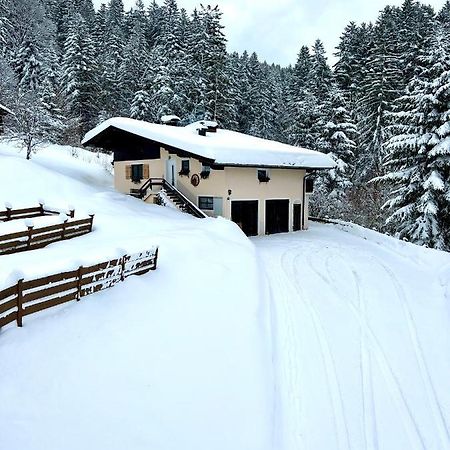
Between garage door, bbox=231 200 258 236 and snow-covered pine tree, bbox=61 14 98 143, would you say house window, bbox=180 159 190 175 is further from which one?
snow-covered pine tree, bbox=61 14 98 143

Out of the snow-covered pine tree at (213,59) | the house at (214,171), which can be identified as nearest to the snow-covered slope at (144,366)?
the house at (214,171)

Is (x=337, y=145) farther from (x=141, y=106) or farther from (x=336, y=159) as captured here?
(x=141, y=106)

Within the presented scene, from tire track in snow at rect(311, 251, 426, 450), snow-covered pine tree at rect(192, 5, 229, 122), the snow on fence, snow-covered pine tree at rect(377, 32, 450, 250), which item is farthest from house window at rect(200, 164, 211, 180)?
snow-covered pine tree at rect(192, 5, 229, 122)

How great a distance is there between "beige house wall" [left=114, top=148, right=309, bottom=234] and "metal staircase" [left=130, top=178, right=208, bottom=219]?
0.51m

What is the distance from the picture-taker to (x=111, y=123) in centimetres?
2580

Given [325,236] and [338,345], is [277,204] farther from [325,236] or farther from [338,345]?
[338,345]

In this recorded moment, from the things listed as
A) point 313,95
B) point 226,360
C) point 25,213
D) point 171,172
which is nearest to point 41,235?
point 25,213

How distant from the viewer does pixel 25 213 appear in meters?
17.9

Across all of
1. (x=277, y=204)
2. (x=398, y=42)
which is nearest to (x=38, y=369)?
(x=277, y=204)

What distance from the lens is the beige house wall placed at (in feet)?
76.8

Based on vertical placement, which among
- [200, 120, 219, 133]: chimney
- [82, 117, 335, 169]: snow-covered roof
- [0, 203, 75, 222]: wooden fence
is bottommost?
[0, 203, 75, 222]: wooden fence

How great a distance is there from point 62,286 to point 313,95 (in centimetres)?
3448

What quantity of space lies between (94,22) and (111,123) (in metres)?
47.8

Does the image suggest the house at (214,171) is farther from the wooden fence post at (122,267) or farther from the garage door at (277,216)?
the wooden fence post at (122,267)
